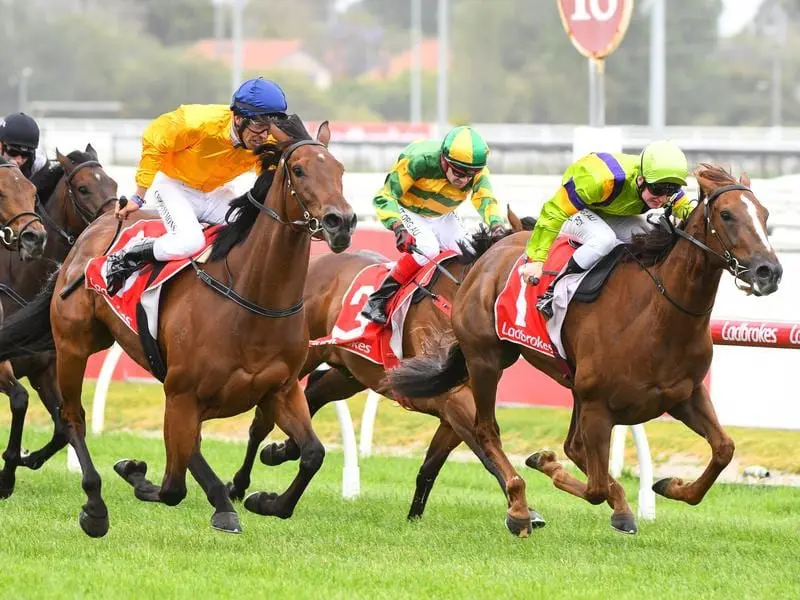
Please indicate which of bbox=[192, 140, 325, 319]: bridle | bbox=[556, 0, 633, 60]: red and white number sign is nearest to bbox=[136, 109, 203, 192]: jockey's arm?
bbox=[192, 140, 325, 319]: bridle

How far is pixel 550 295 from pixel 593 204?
437 mm

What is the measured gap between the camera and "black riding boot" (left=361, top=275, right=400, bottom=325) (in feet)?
25.9

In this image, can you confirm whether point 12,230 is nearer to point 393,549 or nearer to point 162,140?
point 162,140

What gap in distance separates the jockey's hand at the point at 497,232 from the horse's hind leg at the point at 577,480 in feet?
3.49

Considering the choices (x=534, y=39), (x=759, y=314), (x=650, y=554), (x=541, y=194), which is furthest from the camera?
(x=534, y=39)

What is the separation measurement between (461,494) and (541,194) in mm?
4781

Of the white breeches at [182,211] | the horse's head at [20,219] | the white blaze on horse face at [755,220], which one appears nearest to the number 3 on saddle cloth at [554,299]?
the white blaze on horse face at [755,220]

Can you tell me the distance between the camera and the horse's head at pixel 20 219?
24.1 ft

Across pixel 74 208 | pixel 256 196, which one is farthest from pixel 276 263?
pixel 74 208

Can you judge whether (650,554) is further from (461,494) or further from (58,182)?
(58,182)

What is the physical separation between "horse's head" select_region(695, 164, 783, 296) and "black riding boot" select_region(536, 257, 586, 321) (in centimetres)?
71

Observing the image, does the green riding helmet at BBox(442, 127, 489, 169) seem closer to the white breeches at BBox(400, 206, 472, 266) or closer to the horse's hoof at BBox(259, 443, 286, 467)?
the white breeches at BBox(400, 206, 472, 266)

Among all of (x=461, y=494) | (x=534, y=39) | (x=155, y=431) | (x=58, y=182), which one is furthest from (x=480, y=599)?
(x=534, y=39)

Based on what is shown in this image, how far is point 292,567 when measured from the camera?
5.89 metres
